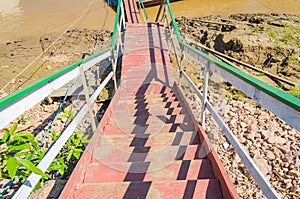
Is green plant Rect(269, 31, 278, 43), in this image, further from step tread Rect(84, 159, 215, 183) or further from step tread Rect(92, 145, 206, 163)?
step tread Rect(84, 159, 215, 183)

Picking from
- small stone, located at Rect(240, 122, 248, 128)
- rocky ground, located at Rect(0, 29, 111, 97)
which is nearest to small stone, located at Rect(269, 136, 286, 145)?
small stone, located at Rect(240, 122, 248, 128)

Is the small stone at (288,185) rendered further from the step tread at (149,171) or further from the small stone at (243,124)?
the step tread at (149,171)

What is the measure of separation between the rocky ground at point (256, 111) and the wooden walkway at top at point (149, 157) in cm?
83

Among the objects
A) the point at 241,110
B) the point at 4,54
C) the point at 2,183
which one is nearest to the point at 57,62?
the point at 4,54

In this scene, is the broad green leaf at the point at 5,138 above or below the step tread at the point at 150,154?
above

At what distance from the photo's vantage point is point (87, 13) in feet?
37.6

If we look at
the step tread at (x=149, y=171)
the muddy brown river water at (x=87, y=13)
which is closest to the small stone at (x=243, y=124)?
the step tread at (x=149, y=171)

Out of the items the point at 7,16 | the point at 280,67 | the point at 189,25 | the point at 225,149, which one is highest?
the point at 7,16

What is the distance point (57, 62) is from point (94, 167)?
5.76m

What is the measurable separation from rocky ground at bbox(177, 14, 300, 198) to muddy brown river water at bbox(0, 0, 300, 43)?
2712mm

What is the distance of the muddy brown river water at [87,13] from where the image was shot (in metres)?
9.85

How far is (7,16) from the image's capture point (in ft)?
41.1

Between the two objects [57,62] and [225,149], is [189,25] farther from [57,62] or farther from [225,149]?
[225,149]

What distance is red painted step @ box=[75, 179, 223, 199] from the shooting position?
145 cm
